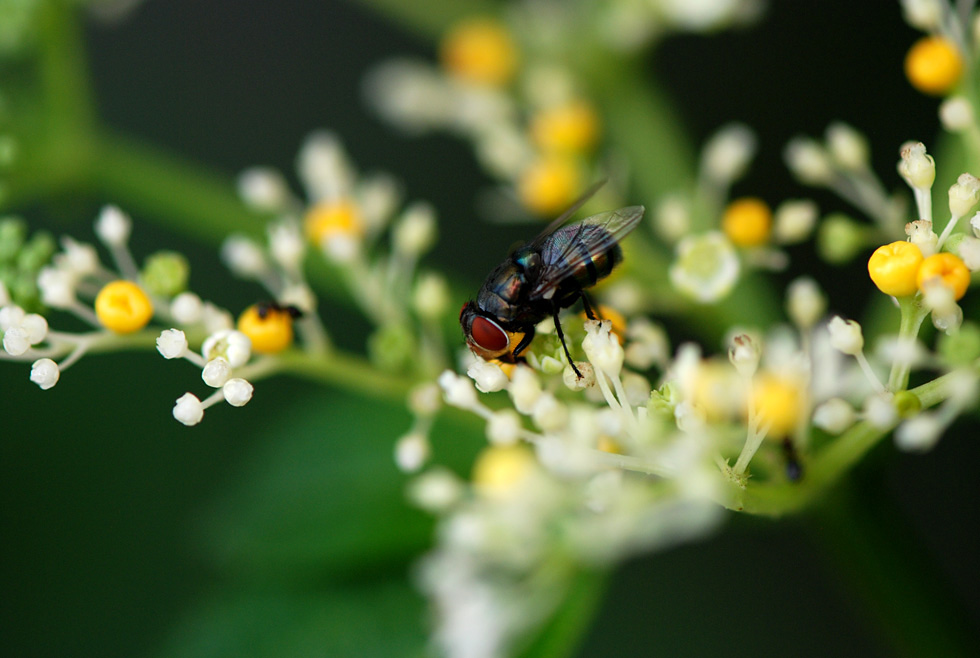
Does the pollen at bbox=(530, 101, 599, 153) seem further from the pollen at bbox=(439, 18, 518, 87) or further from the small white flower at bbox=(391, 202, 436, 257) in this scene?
the small white flower at bbox=(391, 202, 436, 257)

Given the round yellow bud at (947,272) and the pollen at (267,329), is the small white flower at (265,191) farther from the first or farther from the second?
the round yellow bud at (947,272)

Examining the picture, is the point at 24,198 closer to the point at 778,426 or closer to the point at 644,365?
the point at 644,365

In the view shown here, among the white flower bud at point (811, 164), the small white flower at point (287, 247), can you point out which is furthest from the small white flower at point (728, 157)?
the small white flower at point (287, 247)

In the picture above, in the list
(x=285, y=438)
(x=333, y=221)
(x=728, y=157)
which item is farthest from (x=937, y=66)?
(x=285, y=438)

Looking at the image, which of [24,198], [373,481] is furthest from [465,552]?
[24,198]

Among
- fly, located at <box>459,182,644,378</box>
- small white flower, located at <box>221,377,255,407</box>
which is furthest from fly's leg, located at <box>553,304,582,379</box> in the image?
small white flower, located at <box>221,377,255,407</box>

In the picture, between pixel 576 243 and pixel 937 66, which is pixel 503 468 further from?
pixel 937 66
